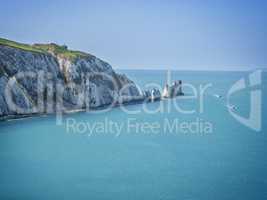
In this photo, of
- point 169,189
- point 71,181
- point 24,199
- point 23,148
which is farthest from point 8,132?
point 169,189

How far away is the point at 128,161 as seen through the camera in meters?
62.4

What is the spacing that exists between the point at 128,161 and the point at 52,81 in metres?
52.4

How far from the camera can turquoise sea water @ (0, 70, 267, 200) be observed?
48656mm

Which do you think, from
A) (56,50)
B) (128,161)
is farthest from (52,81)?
(128,161)

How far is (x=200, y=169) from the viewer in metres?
58.5

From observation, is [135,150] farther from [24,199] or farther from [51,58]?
[51,58]

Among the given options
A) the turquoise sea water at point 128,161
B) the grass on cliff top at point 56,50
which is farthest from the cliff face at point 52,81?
the turquoise sea water at point 128,161

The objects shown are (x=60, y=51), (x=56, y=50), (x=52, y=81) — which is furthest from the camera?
(x=56, y=50)

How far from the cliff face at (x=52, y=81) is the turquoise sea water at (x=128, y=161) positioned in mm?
6442

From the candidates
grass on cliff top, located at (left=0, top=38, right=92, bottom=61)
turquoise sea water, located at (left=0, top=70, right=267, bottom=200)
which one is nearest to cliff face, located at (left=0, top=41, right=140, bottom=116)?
grass on cliff top, located at (left=0, top=38, right=92, bottom=61)

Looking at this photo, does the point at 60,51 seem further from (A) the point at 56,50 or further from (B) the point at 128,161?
(B) the point at 128,161

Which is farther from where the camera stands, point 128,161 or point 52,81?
point 52,81

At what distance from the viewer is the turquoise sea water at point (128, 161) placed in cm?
4866

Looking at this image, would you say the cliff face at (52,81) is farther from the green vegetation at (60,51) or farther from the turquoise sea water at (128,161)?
the turquoise sea water at (128,161)
